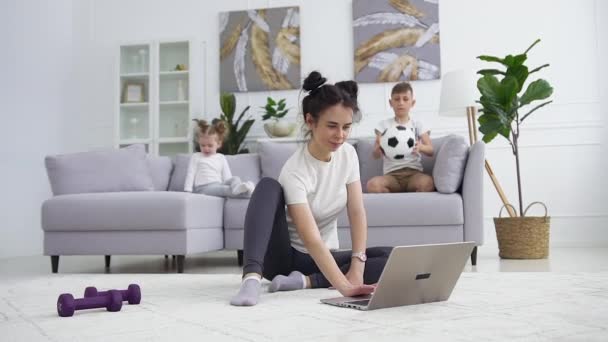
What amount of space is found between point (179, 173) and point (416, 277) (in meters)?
2.78

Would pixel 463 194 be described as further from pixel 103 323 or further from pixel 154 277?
pixel 103 323

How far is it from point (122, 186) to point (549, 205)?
3.34 meters

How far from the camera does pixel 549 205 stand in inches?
188

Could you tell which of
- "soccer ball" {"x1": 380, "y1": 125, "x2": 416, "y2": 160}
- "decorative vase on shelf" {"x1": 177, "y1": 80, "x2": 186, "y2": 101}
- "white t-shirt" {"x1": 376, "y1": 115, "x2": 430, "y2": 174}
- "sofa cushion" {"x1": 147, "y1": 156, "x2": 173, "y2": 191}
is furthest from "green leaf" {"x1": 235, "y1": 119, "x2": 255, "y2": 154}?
"soccer ball" {"x1": 380, "y1": 125, "x2": 416, "y2": 160}

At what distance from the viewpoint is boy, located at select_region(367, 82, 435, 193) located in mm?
3465

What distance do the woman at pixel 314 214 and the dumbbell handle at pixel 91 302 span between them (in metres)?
0.34

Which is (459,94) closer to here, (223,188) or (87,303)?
(223,188)

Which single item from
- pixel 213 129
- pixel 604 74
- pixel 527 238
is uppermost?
pixel 604 74

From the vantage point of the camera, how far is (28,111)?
16.0 ft

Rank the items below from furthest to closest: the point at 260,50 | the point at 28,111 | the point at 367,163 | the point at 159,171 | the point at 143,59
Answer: the point at 143,59, the point at 260,50, the point at 28,111, the point at 159,171, the point at 367,163

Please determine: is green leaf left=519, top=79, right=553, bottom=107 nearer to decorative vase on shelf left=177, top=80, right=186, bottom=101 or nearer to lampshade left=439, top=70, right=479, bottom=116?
lampshade left=439, top=70, right=479, bottom=116

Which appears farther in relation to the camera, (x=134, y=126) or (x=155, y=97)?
(x=134, y=126)

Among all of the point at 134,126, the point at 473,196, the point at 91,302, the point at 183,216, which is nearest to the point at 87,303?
the point at 91,302

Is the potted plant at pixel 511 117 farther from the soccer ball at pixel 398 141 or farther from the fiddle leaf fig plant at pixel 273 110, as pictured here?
the fiddle leaf fig plant at pixel 273 110
